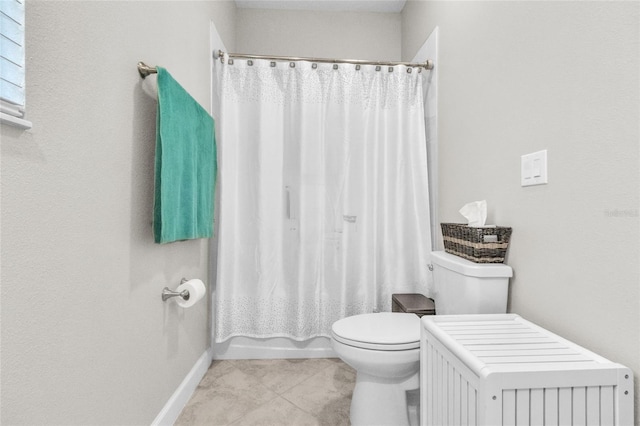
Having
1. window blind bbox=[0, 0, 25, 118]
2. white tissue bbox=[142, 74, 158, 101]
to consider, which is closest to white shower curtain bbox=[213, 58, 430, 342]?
white tissue bbox=[142, 74, 158, 101]

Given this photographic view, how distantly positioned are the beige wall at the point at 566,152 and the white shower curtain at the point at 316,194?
2.01 ft

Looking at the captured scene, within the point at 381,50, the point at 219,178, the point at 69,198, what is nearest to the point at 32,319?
the point at 69,198

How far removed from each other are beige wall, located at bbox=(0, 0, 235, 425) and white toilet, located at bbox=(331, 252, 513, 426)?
2.65 ft

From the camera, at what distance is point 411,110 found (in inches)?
82.7

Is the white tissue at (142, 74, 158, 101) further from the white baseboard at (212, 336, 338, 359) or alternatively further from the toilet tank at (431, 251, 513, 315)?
the white baseboard at (212, 336, 338, 359)

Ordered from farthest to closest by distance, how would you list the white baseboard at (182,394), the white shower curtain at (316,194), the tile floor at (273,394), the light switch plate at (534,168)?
the white shower curtain at (316,194)
the tile floor at (273,394)
the white baseboard at (182,394)
the light switch plate at (534,168)

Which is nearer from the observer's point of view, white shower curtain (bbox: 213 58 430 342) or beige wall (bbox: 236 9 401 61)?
white shower curtain (bbox: 213 58 430 342)

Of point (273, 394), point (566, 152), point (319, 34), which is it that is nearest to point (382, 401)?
point (273, 394)

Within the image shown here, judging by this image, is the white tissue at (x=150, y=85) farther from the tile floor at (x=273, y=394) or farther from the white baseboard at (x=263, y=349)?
the white baseboard at (x=263, y=349)

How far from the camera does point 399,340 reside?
1292mm

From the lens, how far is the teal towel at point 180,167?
3.86 feet

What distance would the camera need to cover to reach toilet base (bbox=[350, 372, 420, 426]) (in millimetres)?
1374

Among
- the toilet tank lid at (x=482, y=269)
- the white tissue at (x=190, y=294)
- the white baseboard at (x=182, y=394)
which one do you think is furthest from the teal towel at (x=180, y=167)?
the toilet tank lid at (x=482, y=269)

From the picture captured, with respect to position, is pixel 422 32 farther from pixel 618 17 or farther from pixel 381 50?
pixel 618 17
